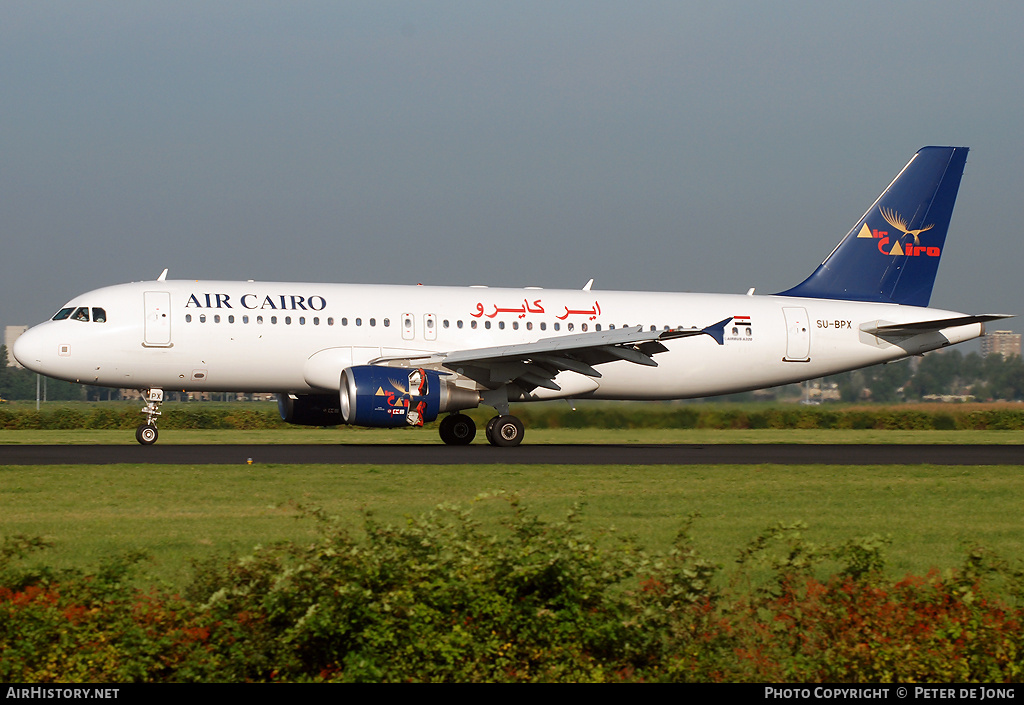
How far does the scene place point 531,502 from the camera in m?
15.1

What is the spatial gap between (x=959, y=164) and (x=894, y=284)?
422cm

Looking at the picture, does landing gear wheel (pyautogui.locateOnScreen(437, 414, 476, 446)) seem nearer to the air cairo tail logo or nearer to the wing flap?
the wing flap

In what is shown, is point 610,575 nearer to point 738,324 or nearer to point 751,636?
point 751,636

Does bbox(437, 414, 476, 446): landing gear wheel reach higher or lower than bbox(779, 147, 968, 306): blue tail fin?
lower

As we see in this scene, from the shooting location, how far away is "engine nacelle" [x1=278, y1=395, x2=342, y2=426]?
28.3 metres

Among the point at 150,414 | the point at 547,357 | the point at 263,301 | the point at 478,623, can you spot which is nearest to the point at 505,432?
the point at 547,357

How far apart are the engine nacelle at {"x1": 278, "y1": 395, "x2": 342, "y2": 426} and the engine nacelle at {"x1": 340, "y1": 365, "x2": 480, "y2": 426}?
347 cm

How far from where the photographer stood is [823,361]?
103ft

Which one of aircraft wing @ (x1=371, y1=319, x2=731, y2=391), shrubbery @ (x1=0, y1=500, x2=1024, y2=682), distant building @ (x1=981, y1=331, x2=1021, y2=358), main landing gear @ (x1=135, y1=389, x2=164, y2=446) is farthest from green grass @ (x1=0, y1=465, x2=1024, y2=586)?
distant building @ (x1=981, y1=331, x2=1021, y2=358)

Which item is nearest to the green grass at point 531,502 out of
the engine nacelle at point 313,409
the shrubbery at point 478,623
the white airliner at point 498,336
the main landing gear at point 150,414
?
the shrubbery at point 478,623

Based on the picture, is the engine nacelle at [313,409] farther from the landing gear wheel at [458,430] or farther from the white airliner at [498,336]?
the landing gear wheel at [458,430]

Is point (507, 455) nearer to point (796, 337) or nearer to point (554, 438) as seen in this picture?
point (554, 438)

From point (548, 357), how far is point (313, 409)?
6.43 metres

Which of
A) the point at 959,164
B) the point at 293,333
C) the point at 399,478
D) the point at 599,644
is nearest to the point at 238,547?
the point at 599,644
